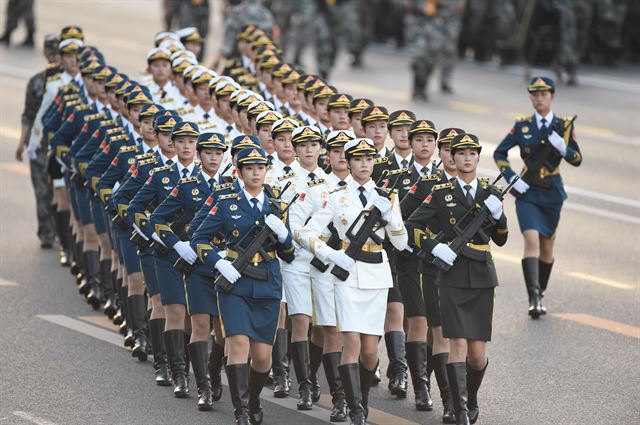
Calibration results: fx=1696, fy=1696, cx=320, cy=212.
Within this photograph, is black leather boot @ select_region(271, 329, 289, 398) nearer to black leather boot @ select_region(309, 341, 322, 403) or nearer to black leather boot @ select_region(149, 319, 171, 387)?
black leather boot @ select_region(309, 341, 322, 403)

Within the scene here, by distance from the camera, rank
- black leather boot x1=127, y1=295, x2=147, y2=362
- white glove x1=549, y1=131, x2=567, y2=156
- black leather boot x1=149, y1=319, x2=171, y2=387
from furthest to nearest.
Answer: white glove x1=549, y1=131, x2=567, y2=156 < black leather boot x1=127, y1=295, x2=147, y2=362 < black leather boot x1=149, y1=319, x2=171, y2=387

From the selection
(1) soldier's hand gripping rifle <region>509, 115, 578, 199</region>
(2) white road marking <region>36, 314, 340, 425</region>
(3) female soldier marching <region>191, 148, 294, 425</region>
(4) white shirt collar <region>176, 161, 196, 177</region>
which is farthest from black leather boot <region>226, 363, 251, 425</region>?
(1) soldier's hand gripping rifle <region>509, 115, 578, 199</region>

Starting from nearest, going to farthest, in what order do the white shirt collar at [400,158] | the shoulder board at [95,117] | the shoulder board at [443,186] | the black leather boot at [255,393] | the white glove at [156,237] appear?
the black leather boot at [255,393]
the shoulder board at [443,186]
the white glove at [156,237]
the white shirt collar at [400,158]
the shoulder board at [95,117]

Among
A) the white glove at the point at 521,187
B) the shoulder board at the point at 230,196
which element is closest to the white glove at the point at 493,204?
the shoulder board at the point at 230,196

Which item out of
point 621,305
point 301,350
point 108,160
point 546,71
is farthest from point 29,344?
point 546,71

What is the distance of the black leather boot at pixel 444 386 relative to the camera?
1329 centimetres

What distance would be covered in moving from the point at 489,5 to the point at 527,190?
1549 centimetres

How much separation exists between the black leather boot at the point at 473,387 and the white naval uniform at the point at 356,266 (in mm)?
786

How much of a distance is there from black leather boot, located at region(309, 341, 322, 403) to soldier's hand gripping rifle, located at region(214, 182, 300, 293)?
131 cm

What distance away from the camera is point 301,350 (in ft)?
45.2

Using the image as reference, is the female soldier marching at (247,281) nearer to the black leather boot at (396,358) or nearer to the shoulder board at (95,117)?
the black leather boot at (396,358)

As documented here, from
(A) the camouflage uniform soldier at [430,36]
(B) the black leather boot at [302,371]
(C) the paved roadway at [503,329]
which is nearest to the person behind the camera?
(C) the paved roadway at [503,329]

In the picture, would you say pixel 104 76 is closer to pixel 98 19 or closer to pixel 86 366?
pixel 86 366

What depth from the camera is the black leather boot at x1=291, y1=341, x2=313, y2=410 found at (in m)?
13.6
